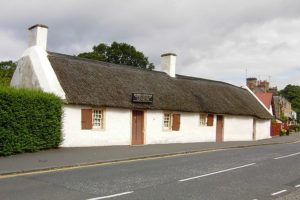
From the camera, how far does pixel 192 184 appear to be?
12.0 meters

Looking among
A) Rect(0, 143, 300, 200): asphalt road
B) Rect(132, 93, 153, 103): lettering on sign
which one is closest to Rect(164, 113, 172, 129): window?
Rect(132, 93, 153, 103): lettering on sign

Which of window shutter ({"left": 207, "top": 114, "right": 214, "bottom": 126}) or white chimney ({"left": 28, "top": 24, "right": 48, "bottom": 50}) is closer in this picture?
white chimney ({"left": 28, "top": 24, "right": 48, "bottom": 50})

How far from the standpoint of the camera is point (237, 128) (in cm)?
3569

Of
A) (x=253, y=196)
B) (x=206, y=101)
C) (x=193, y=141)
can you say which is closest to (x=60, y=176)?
(x=253, y=196)

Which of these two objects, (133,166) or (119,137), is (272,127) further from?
(133,166)

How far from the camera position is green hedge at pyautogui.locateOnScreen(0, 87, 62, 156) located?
17.5 m

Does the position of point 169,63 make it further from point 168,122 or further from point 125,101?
point 125,101

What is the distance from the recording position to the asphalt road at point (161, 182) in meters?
10.2

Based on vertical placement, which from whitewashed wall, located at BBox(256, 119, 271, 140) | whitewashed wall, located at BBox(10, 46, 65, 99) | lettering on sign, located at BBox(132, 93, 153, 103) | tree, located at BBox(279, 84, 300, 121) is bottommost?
whitewashed wall, located at BBox(256, 119, 271, 140)

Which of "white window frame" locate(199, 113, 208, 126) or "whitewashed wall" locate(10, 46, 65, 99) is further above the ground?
"whitewashed wall" locate(10, 46, 65, 99)

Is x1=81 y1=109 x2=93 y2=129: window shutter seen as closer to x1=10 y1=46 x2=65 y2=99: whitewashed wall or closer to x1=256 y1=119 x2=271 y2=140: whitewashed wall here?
x1=10 y1=46 x2=65 y2=99: whitewashed wall

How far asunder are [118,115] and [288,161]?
387 inches

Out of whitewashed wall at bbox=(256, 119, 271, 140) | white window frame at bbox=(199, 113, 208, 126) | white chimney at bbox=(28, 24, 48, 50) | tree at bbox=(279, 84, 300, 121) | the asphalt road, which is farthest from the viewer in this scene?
tree at bbox=(279, 84, 300, 121)

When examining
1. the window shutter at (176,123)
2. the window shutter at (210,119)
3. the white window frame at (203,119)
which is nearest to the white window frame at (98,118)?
the window shutter at (176,123)
